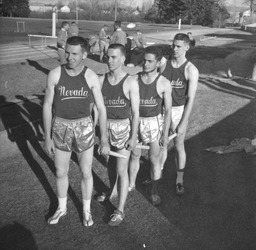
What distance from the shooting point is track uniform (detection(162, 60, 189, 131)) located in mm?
4262

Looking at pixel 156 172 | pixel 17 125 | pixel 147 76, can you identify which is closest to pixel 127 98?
pixel 147 76

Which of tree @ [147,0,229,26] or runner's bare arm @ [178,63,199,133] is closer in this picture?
runner's bare arm @ [178,63,199,133]

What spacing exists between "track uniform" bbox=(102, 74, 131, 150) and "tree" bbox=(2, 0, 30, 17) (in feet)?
163

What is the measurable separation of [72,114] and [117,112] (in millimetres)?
529

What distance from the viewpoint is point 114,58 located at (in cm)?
347

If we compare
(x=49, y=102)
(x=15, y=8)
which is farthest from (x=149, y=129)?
(x=15, y=8)

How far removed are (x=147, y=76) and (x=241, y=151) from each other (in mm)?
3146

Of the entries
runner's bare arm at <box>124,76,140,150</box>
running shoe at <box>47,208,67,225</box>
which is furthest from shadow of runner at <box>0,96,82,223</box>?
runner's bare arm at <box>124,76,140,150</box>

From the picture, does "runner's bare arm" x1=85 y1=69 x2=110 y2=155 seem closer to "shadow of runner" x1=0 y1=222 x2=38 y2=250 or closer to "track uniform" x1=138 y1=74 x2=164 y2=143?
"track uniform" x1=138 y1=74 x2=164 y2=143

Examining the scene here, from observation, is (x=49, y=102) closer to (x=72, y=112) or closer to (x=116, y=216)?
(x=72, y=112)

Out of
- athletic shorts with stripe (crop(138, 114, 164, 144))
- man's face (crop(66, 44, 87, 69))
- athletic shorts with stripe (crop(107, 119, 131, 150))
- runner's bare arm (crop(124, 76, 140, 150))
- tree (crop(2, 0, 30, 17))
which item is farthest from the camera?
tree (crop(2, 0, 30, 17))

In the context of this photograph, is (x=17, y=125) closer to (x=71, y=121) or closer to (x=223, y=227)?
(x=71, y=121)

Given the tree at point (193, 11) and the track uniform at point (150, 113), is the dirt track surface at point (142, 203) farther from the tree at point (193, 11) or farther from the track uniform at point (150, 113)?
the tree at point (193, 11)

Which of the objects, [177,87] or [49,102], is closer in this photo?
[49,102]
